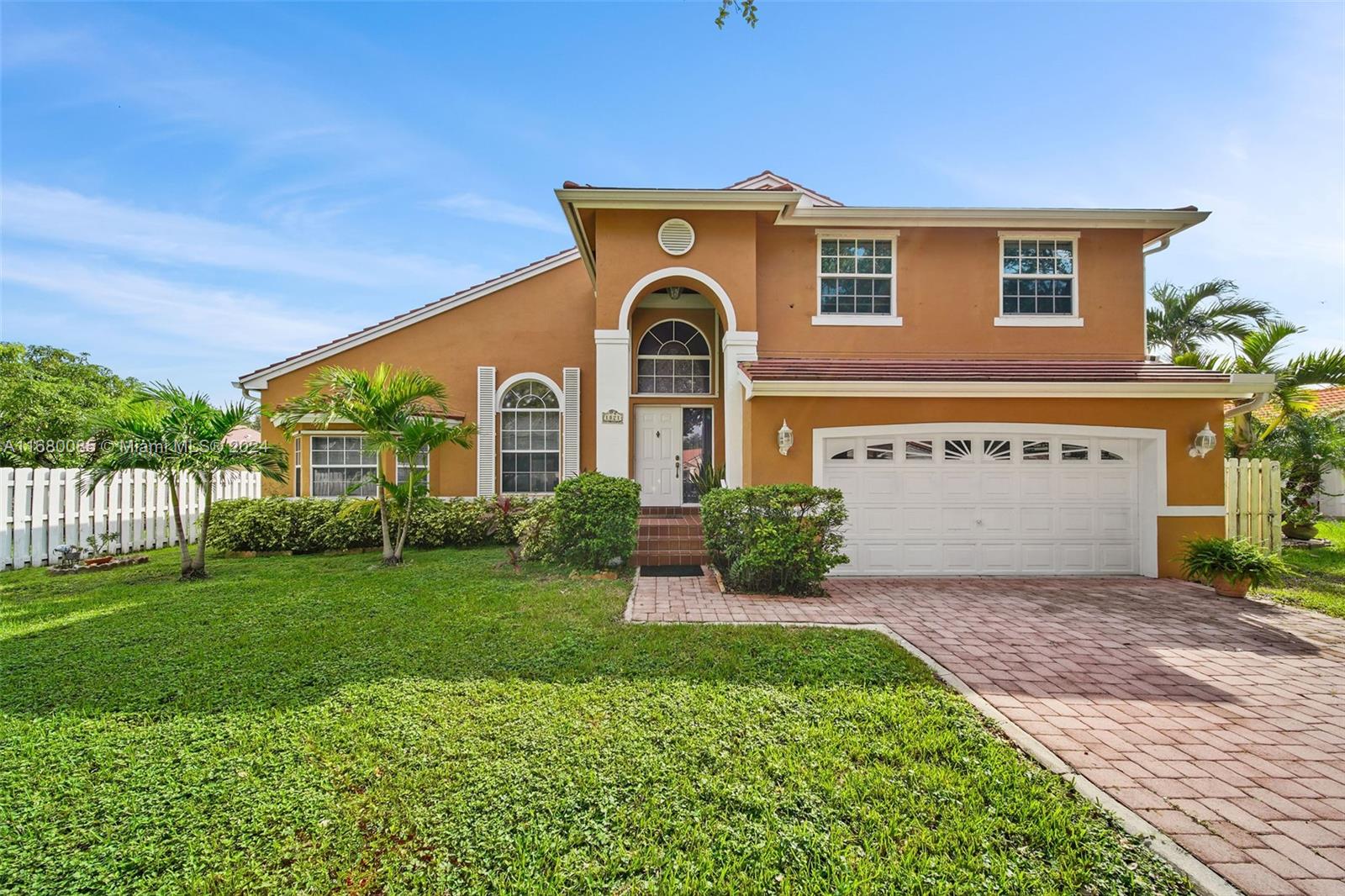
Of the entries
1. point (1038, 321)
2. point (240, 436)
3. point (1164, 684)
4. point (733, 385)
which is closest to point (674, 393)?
point (733, 385)

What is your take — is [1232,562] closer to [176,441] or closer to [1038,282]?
Answer: [1038,282]

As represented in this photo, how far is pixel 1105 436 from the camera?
9.73 m

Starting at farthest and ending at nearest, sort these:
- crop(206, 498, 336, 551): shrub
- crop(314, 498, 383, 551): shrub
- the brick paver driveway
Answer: crop(314, 498, 383, 551): shrub
crop(206, 498, 336, 551): shrub
the brick paver driveway

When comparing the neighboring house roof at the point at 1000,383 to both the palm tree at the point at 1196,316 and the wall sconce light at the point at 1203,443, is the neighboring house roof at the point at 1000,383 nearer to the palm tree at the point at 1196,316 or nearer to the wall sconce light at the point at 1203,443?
the wall sconce light at the point at 1203,443

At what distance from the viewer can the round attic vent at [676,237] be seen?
11.5 meters

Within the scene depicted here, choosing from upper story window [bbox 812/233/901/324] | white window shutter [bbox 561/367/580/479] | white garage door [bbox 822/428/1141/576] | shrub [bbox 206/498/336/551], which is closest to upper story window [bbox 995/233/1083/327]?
upper story window [bbox 812/233/901/324]

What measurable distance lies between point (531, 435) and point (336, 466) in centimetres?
479

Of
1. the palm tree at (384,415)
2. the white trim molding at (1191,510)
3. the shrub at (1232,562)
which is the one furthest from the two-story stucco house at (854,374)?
the palm tree at (384,415)

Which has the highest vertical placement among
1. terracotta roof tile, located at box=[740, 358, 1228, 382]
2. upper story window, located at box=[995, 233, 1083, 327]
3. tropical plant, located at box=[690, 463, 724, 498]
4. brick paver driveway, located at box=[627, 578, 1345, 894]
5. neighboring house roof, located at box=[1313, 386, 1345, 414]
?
upper story window, located at box=[995, 233, 1083, 327]

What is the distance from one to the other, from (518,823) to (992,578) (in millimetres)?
9111

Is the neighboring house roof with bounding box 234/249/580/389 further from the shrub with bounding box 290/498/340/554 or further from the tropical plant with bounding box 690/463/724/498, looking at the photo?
the tropical plant with bounding box 690/463/724/498

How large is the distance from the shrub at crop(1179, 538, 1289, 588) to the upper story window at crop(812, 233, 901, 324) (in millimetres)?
6557

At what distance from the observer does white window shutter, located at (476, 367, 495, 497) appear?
13984 millimetres

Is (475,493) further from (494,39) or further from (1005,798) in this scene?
(1005,798)
